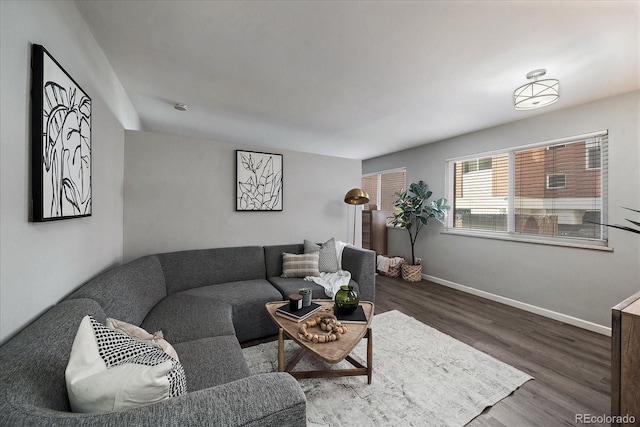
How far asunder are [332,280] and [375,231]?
266 centimetres

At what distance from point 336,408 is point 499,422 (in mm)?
988

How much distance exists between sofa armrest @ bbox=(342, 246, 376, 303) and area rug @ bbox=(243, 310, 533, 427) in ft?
2.06

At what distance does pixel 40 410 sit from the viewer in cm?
66

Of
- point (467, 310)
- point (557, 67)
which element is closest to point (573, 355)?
point (467, 310)

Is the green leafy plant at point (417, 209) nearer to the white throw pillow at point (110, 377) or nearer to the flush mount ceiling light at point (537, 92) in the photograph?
the flush mount ceiling light at point (537, 92)

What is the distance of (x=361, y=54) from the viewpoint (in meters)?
1.98

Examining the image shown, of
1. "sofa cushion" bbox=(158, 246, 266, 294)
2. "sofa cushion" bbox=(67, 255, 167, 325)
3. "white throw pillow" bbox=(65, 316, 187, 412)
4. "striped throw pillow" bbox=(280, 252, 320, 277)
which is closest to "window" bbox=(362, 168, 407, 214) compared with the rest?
"striped throw pillow" bbox=(280, 252, 320, 277)

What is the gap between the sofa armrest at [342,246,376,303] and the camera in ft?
9.86

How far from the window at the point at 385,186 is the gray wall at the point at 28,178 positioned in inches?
186

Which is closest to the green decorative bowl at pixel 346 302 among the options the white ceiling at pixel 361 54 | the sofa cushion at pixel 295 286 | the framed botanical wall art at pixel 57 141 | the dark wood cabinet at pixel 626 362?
the sofa cushion at pixel 295 286

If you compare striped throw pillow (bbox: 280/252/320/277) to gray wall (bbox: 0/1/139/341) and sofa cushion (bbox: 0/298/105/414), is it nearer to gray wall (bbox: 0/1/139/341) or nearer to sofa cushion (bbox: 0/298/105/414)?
gray wall (bbox: 0/1/139/341)

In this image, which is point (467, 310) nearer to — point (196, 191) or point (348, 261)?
point (348, 261)

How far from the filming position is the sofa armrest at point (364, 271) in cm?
301

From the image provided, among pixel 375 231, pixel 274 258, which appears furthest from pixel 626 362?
pixel 375 231
